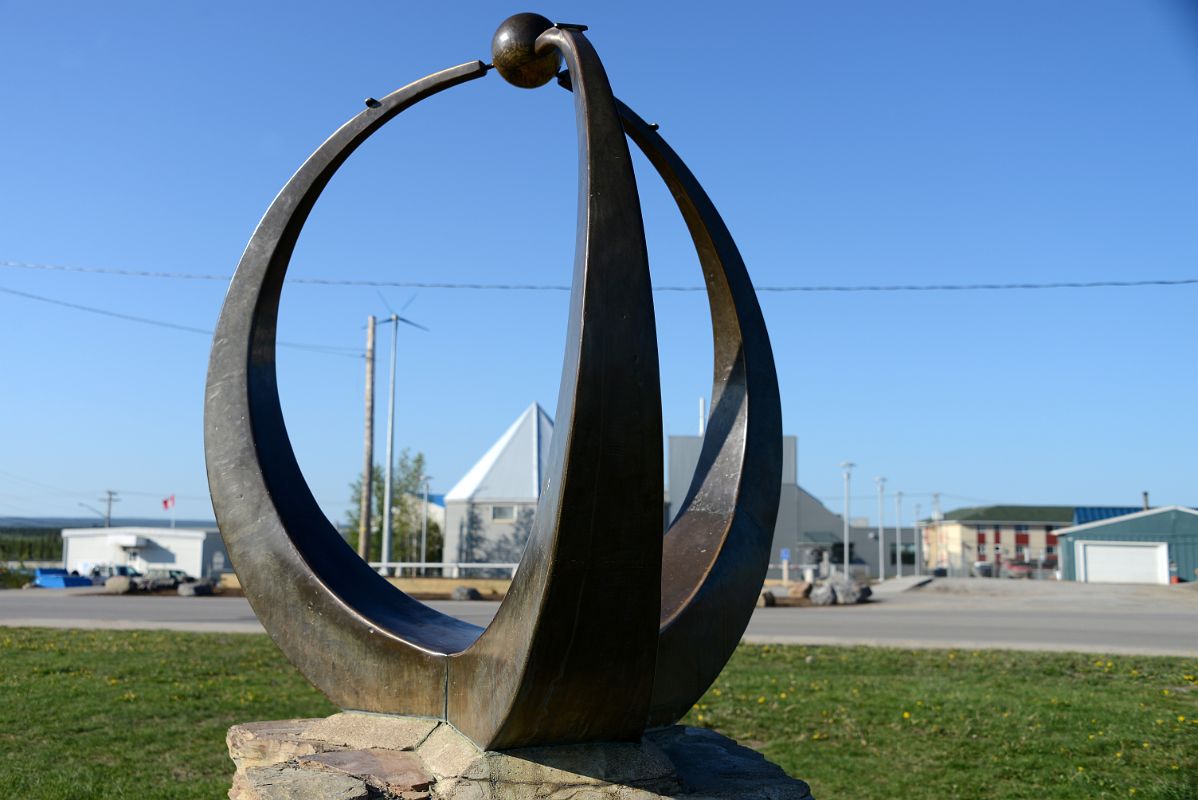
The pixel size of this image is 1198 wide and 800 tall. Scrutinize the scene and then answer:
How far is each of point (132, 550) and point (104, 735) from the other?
4709cm

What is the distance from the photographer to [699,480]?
6000 millimetres

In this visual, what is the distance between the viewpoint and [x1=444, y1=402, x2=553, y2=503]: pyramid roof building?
39.7m

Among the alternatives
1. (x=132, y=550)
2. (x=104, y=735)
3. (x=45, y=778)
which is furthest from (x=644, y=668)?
(x=132, y=550)

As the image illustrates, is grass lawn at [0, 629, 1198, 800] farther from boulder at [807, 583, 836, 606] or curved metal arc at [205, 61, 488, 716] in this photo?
boulder at [807, 583, 836, 606]

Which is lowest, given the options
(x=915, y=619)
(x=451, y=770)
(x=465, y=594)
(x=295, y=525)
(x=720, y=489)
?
(x=915, y=619)

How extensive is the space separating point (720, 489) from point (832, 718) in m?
4.39

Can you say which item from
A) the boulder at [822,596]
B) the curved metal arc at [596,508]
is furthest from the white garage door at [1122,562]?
the curved metal arc at [596,508]

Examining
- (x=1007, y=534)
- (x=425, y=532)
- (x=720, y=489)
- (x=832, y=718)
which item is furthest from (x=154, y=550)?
(x=1007, y=534)

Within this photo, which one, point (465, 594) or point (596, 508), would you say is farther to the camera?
point (465, 594)

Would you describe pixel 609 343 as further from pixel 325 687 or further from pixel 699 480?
pixel 325 687

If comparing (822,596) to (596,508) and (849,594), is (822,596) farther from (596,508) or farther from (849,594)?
(596,508)

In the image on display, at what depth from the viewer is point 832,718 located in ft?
30.4

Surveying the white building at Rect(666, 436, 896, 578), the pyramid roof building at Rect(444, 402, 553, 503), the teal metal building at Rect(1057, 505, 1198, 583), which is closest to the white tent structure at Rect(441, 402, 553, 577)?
the pyramid roof building at Rect(444, 402, 553, 503)

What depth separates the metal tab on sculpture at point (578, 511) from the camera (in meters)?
4.03
